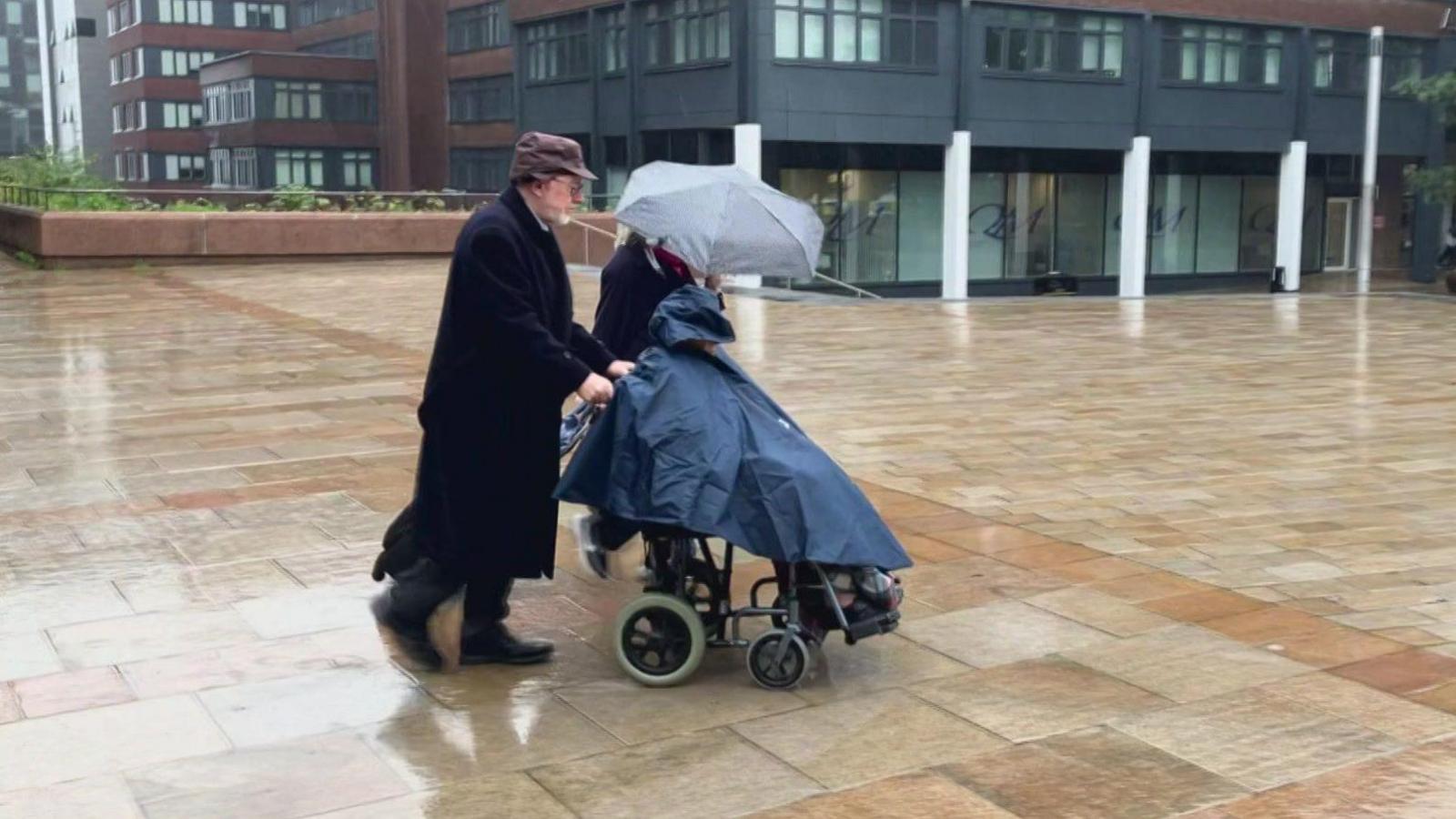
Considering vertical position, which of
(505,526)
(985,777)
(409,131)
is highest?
(409,131)

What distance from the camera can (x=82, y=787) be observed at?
4.26 metres

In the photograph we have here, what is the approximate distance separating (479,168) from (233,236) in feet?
128

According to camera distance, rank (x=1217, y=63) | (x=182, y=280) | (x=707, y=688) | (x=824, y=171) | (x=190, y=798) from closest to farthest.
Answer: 1. (x=190, y=798)
2. (x=707, y=688)
3. (x=182, y=280)
4. (x=824, y=171)
5. (x=1217, y=63)

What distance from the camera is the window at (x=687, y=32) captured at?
3700cm

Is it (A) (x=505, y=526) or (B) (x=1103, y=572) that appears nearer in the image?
(A) (x=505, y=526)

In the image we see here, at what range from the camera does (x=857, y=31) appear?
37469 mm

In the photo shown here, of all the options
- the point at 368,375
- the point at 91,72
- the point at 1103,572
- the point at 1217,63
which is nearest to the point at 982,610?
the point at 1103,572

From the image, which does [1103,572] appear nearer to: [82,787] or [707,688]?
[707,688]

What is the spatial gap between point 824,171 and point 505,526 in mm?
34711

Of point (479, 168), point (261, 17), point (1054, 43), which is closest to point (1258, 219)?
point (1054, 43)

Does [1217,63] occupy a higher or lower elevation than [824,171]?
higher

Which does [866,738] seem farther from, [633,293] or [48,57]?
[48,57]

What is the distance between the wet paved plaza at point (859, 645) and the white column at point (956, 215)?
27.5 m

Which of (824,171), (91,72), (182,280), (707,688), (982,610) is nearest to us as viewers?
(707,688)
